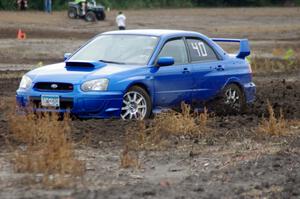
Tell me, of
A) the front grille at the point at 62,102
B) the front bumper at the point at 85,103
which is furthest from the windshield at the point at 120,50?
the front grille at the point at 62,102

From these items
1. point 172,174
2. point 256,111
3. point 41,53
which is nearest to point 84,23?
point 41,53

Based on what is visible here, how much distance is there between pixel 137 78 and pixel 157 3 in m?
70.4

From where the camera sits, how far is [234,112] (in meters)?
14.9

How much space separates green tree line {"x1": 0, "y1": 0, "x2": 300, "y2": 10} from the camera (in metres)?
69.4

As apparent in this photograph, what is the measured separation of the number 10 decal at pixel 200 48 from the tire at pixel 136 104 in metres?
1.77

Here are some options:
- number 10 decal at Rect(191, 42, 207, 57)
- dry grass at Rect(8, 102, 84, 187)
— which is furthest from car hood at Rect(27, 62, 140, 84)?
dry grass at Rect(8, 102, 84, 187)

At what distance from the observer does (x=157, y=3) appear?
82.8 meters

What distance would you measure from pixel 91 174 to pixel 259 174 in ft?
5.47

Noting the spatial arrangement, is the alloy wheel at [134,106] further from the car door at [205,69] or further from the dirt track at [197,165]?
the car door at [205,69]

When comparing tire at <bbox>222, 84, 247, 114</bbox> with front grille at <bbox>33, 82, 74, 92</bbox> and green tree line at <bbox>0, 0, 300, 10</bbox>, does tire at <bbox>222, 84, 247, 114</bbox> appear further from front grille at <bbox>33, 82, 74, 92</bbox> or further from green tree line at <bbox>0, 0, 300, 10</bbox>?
green tree line at <bbox>0, 0, 300, 10</bbox>

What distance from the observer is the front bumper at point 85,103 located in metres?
12.3

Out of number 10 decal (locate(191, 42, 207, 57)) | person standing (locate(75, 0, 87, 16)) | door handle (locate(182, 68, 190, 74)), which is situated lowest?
person standing (locate(75, 0, 87, 16))

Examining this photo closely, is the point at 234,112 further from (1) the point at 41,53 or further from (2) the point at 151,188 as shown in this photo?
(1) the point at 41,53

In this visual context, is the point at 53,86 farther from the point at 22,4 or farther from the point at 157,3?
the point at 157,3
